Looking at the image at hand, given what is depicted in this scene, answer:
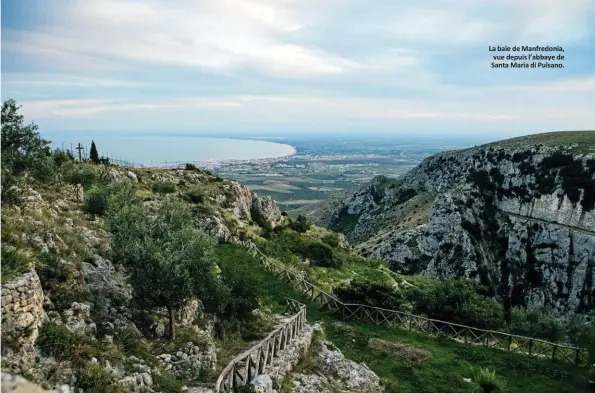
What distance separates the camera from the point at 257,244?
44969 mm

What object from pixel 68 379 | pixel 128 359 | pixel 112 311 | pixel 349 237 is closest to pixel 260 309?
pixel 112 311

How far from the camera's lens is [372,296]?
108 ft

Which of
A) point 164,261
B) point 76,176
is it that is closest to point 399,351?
point 164,261

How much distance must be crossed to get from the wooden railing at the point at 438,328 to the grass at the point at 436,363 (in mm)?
742

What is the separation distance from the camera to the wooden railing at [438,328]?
2653 centimetres

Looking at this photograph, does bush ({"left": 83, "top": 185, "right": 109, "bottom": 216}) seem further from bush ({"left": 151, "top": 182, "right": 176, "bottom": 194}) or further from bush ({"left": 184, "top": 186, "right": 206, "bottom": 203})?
bush ({"left": 184, "top": 186, "right": 206, "bottom": 203})

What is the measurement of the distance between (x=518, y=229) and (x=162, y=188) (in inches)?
3069

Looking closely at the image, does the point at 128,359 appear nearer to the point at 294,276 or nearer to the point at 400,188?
the point at 294,276

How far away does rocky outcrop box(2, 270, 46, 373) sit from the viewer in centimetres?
1165

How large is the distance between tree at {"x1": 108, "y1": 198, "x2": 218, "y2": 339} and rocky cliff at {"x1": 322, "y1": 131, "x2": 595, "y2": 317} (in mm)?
73270

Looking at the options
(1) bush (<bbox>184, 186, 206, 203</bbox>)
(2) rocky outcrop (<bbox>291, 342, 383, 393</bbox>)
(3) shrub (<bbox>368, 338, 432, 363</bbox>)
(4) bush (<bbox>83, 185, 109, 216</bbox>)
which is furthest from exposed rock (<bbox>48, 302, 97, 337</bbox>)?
(1) bush (<bbox>184, 186, 206, 203</bbox>)

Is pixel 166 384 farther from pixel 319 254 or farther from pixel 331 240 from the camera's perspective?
pixel 331 240

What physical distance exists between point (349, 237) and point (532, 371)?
104 metres

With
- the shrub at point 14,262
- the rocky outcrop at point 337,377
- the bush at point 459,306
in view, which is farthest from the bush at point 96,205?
the bush at point 459,306
